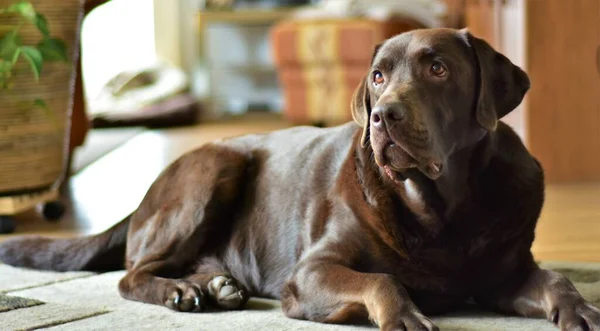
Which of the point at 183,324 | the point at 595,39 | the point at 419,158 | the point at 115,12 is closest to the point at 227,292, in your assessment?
the point at 183,324

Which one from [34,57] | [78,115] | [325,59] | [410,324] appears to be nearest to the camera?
[410,324]

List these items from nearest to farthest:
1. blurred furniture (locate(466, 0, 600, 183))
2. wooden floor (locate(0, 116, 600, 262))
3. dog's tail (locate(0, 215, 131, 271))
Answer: dog's tail (locate(0, 215, 131, 271))
wooden floor (locate(0, 116, 600, 262))
blurred furniture (locate(466, 0, 600, 183))

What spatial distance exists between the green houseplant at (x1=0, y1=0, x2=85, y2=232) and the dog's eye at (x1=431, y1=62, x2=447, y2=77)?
1697 mm

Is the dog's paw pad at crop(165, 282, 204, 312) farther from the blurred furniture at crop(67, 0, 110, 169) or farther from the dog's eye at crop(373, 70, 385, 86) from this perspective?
the blurred furniture at crop(67, 0, 110, 169)

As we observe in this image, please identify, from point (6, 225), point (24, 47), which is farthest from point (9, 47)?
point (6, 225)

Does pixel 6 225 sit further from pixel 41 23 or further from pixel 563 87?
pixel 563 87

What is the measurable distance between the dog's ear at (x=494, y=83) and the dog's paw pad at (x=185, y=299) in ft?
2.34

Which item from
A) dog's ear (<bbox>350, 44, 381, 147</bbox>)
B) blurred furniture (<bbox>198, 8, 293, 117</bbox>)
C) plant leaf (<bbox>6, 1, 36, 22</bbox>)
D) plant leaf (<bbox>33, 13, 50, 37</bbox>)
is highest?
dog's ear (<bbox>350, 44, 381, 147</bbox>)

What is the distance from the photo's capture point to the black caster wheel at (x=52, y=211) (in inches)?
137

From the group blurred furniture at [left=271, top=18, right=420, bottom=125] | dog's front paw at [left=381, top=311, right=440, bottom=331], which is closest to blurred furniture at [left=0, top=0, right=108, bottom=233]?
dog's front paw at [left=381, top=311, right=440, bottom=331]

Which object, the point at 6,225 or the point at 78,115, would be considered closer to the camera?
the point at 6,225

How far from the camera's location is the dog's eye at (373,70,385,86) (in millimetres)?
1917

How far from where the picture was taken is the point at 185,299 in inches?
82.1

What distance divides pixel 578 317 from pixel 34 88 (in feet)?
7.07
